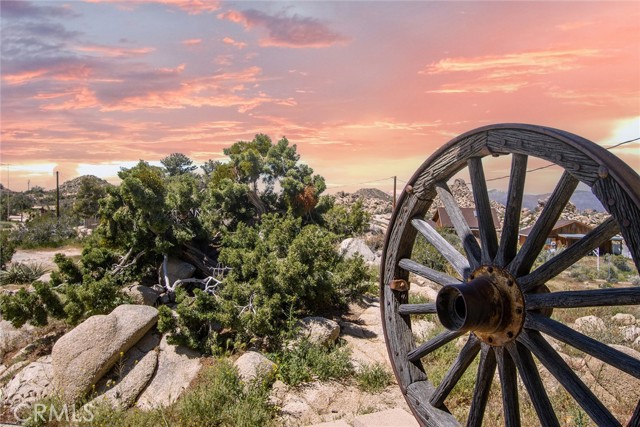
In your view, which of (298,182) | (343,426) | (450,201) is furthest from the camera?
(298,182)

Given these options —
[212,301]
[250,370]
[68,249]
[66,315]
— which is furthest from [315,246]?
[68,249]

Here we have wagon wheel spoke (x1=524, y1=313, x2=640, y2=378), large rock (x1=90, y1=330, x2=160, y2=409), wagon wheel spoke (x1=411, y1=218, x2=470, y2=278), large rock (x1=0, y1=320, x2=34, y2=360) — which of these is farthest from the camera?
large rock (x1=0, y1=320, x2=34, y2=360)

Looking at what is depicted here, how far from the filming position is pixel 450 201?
127 inches

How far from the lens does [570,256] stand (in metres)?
2.42

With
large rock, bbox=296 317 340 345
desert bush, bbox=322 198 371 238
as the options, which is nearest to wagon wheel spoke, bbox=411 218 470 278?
large rock, bbox=296 317 340 345

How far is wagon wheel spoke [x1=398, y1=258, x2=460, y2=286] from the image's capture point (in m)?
3.18

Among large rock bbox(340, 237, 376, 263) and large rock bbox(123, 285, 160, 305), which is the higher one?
large rock bbox(340, 237, 376, 263)

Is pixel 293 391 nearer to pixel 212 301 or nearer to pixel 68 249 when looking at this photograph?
pixel 212 301

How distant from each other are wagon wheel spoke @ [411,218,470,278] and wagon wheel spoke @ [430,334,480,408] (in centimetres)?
43

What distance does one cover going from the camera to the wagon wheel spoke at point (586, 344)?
2090mm

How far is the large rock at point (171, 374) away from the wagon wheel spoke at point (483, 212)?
548 centimetres

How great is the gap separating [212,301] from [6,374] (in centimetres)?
383

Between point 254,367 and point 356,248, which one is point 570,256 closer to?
point 254,367

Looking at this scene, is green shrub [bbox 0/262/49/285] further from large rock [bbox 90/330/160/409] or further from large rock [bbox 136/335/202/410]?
large rock [bbox 136/335/202/410]
